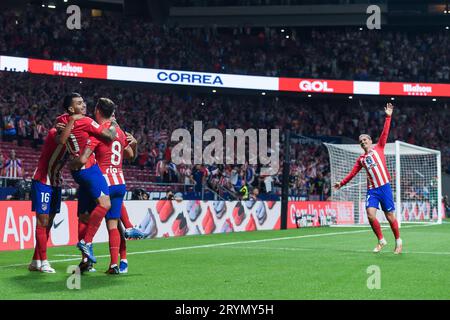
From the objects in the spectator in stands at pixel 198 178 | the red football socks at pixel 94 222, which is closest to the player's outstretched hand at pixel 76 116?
the red football socks at pixel 94 222

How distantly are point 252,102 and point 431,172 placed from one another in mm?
16344

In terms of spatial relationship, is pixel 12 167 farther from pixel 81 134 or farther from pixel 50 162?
pixel 81 134

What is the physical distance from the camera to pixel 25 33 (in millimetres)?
37062

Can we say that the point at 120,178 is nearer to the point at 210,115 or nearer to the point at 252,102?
the point at 210,115

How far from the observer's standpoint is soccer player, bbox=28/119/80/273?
34.1ft

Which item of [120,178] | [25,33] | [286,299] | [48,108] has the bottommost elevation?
[286,299]

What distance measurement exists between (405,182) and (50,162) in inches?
1014

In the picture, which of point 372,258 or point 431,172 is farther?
point 431,172

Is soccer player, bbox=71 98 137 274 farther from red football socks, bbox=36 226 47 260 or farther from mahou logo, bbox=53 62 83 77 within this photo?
mahou logo, bbox=53 62 83 77

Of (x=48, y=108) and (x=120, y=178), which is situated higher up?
(x=48, y=108)

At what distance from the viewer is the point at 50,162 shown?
10.5 metres

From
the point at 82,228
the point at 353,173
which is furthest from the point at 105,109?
the point at 353,173

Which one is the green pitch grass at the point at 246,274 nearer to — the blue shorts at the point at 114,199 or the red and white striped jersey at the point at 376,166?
the blue shorts at the point at 114,199
